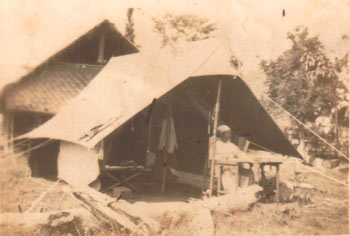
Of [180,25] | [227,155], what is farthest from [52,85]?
[227,155]

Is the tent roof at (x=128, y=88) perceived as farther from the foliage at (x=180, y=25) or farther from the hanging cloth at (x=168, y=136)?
the hanging cloth at (x=168, y=136)

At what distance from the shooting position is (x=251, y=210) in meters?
4.60

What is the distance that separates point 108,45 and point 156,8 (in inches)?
103

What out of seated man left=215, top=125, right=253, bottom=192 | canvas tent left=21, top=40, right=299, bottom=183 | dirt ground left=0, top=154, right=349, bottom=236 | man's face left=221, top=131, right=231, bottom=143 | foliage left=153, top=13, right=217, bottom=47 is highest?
foliage left=153, top=13, right=217, bottom=47

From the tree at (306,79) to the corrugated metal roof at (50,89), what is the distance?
10.9 ft

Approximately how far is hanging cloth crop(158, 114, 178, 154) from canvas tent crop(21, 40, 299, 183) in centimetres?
20

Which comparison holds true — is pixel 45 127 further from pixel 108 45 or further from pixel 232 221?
pixel 232 221

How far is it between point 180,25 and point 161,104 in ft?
4.46

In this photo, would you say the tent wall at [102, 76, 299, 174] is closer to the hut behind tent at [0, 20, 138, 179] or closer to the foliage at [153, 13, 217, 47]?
the foliage at [153, 13, 217, 47]

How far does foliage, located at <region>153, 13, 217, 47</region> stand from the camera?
4.67 meters

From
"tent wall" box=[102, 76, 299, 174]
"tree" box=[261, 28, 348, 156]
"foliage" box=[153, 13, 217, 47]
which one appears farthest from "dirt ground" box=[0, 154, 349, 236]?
"foliage" box=[153, 13, 217, 47]

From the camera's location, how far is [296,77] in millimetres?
6379

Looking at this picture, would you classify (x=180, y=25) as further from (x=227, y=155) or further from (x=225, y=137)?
(x=227, y=155)

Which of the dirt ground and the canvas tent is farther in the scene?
the canvas tent
